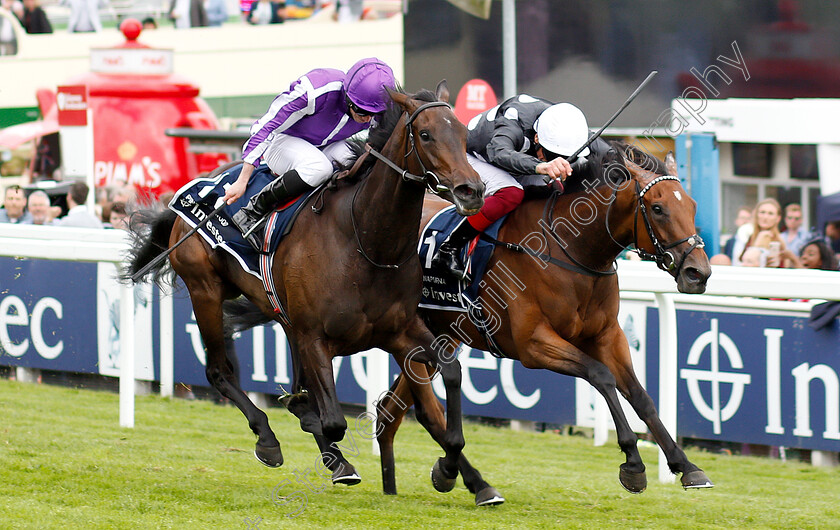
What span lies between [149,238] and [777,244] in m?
4.38

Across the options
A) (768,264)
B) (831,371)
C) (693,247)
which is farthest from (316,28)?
(693,247)

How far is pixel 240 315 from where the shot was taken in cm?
593

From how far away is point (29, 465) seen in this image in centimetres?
543

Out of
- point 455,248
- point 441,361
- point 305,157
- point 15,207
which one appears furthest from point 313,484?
point 15,207

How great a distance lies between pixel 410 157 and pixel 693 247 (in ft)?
3.76

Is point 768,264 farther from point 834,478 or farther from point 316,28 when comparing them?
point 316,28

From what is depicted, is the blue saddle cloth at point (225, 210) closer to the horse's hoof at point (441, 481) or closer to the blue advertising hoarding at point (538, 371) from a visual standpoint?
the blue advertising hoarding at point (538, 371)

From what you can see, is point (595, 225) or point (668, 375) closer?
point (595, 225)

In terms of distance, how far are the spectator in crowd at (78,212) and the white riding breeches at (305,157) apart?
4.21m

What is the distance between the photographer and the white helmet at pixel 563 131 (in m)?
4.95

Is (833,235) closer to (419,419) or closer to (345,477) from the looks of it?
(419,419)

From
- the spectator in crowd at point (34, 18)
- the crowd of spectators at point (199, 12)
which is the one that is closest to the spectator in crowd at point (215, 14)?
the crowd of spectators at point (199, 12)

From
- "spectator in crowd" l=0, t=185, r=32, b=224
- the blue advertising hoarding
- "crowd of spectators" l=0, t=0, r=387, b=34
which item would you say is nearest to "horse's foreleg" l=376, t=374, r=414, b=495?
the blue advertising hoarding

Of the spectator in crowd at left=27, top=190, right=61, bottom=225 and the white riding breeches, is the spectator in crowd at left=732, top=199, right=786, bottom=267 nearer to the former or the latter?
the white riding breeches
